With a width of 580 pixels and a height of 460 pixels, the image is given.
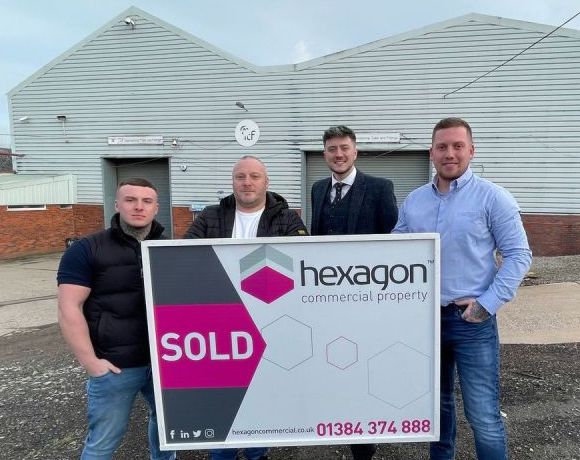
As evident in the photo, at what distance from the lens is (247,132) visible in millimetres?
14852

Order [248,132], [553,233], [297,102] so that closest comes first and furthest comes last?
[553,233], [297,102], [248,132]

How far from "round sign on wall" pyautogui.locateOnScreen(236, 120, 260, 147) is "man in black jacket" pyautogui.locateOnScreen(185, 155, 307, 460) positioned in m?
12.6

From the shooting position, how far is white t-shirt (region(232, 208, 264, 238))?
2574 millimetres

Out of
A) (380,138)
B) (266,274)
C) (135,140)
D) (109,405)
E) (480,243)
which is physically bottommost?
(109,405)

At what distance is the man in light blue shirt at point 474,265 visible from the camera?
2.20 meters

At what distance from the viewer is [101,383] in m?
2.22

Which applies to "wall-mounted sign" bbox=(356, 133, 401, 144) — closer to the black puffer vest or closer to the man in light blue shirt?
the man in light blue shirt

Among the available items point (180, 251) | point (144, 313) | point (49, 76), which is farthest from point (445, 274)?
point (49, 76)

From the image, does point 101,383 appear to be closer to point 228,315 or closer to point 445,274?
point 228,315

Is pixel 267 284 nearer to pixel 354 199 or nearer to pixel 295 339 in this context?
pixel 295 339

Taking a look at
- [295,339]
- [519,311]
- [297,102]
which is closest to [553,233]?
[519,311]

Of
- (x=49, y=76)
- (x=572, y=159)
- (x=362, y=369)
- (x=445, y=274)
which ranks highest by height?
(x=49, y=76)

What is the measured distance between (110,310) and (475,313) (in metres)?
1.93

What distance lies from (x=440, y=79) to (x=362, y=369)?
1314 cm
